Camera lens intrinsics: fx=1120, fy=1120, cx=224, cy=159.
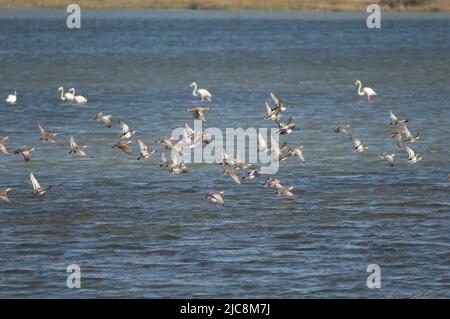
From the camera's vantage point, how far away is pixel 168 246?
60.1ft

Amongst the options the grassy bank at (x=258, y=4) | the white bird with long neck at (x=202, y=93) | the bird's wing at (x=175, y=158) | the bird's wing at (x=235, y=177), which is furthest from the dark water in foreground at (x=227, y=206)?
the grassy bank at (x=258, y=4)

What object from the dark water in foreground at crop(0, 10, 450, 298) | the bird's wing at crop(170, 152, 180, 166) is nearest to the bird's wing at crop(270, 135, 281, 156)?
the dark water in foreground at crop(0, 10, 450, 298)

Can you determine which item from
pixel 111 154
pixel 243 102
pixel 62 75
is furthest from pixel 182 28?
pixel 111 154

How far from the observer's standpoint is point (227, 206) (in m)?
21.4

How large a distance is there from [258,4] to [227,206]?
386 ft

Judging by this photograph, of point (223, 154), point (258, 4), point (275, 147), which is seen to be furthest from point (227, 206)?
point (258, 4)

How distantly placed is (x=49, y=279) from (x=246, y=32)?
291ft

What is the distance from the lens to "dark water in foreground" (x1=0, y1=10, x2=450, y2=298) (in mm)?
16547

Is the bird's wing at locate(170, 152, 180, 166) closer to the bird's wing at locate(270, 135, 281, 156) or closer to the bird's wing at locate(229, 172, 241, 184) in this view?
the bird's wing at locate(229, 172, 241, 184)

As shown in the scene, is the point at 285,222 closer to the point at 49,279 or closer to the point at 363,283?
the point at 363,283

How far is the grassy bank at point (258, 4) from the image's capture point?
122m

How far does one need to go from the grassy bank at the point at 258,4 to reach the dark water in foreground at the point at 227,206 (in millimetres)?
73304

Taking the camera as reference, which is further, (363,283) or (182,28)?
(182,28)
